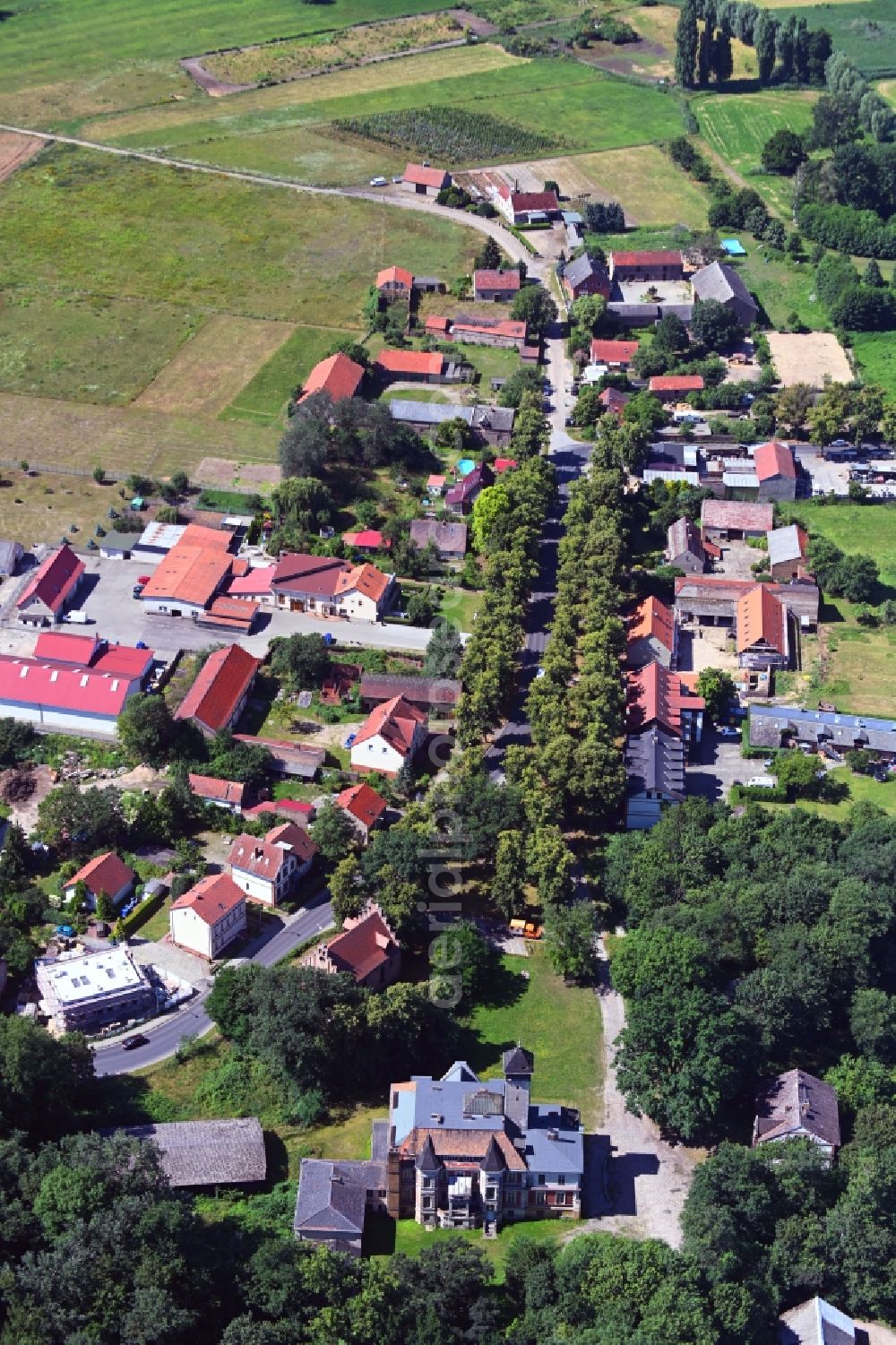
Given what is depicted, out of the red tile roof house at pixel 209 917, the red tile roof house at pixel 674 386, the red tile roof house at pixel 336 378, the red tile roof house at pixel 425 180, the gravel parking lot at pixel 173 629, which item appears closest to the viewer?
the red tile roof house at pixel 209 917

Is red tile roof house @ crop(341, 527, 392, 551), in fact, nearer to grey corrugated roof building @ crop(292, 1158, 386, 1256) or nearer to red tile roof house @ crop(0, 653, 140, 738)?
red tile roof house @ crop(0, 653, 140, 738)

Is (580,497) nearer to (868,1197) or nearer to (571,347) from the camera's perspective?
(571,347)

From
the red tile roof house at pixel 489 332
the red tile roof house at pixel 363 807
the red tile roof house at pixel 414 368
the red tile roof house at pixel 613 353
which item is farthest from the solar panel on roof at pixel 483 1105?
the red tile roof house at pixel 489 332

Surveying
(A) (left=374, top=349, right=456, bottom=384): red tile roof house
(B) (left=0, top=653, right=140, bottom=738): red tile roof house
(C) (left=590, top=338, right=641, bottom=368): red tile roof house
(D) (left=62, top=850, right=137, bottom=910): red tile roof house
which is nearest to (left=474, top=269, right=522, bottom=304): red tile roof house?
(C) (left=590, top=338, right=641, bottom=368): red tile roof house

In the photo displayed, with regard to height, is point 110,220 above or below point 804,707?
above

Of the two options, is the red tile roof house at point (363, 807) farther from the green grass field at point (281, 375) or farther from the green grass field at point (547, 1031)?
the green grass field at point (281, 375)

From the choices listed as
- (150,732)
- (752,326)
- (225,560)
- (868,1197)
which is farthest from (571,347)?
(868,1197)
